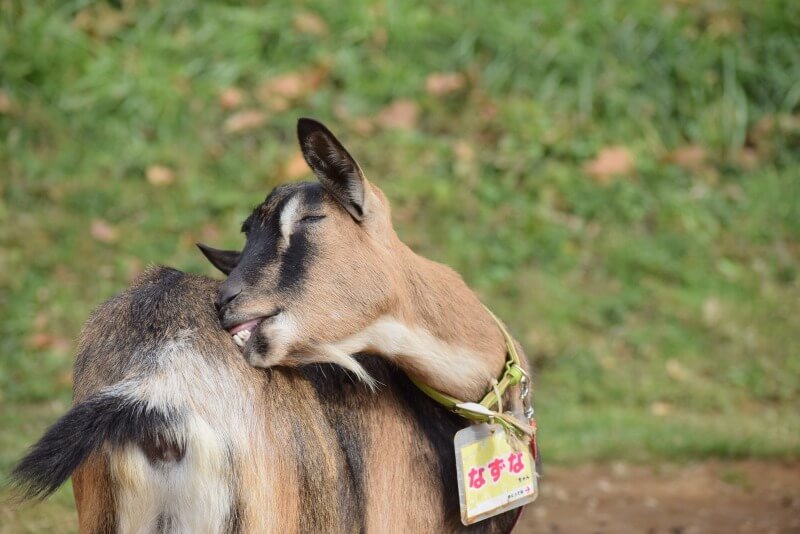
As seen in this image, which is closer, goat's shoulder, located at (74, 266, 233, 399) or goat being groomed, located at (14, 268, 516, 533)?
goat being groomed, located at (14, 268, 516, 533)

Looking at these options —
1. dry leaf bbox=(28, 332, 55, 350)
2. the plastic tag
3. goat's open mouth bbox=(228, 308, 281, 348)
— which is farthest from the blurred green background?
goat's open mouth bbox=(228, 308, 281, 348)

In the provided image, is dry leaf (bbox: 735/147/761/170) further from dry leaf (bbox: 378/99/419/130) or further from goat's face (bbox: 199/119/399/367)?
goat's face (bbox: 199/119/399/367)

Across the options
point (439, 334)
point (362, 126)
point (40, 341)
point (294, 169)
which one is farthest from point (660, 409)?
point (40, 341)

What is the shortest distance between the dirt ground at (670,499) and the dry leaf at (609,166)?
282 cm

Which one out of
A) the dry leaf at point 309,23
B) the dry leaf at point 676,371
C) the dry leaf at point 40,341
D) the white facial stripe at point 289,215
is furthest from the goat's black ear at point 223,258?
the dry leaf at point 309,23

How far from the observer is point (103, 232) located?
7223mm

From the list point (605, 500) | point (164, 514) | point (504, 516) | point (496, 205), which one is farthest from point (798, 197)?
point (164, 514)

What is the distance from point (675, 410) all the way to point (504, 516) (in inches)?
128

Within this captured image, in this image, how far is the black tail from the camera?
8.37 feet

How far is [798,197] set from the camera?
7.80 m

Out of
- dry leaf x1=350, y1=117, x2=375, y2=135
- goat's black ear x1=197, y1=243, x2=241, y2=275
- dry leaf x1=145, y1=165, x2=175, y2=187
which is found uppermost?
dry leaf x1=350, y1=117, x2=375, y2=135

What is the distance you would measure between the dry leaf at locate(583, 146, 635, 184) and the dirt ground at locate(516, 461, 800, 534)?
9.24 feet

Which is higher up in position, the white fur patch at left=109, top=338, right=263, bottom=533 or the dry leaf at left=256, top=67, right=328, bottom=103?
the dry leaf at left=256, top=67, right=328, bottom=103

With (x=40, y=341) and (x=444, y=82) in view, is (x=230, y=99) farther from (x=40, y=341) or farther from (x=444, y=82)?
(x=40, y=341)
